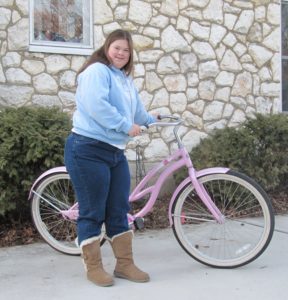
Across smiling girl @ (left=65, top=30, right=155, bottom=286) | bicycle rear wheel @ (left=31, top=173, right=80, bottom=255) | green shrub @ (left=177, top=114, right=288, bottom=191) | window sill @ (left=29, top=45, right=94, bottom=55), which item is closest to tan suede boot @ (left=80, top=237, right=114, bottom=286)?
smiling girl @ (left=65, top=30, right=155, bottom=286)

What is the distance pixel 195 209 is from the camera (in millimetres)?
4070

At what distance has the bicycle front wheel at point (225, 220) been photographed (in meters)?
3.76

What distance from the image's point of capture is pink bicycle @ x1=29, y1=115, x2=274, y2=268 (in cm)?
380

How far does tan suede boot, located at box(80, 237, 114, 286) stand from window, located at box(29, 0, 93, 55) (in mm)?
2872

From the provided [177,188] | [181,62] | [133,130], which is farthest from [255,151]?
[133,130]

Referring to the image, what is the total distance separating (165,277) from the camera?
12.3ft

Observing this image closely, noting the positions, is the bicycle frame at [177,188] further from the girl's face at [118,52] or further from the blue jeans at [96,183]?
the girl's face at [118,52]

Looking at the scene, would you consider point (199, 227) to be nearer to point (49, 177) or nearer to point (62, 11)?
point (49, 177)

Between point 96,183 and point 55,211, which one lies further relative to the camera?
point 55,211

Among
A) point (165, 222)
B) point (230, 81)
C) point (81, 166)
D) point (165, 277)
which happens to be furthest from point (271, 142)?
point (81, 166)

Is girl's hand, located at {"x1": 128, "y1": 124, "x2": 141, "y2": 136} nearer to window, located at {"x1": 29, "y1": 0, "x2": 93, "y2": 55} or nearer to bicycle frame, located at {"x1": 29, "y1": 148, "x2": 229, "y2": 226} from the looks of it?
bicycle frame, located at {"x1": 29, "y1": 148, "x2": 229, "y2": 226}

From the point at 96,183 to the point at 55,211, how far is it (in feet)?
3.30

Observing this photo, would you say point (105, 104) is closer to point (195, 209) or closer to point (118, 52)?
point (118, 52)

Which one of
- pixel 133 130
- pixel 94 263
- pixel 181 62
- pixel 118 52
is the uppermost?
pixel 181 62
